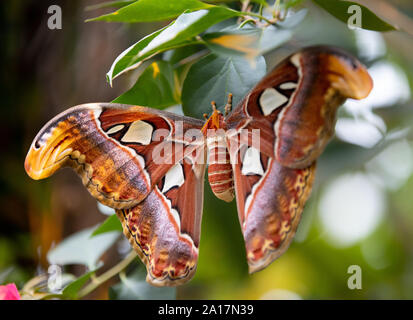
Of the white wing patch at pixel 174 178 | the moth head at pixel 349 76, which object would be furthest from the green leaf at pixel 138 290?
the moth head at pixel 349 76

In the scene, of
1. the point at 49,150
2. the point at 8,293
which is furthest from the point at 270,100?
the point at 8,293

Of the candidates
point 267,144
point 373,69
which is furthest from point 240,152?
point 373,69

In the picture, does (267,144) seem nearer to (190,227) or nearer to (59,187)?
(190,227)

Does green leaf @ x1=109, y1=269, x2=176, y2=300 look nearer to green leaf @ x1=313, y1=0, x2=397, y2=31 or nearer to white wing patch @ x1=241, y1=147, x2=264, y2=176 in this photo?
white wing patch @ x1=241, y1=147, x2=264, y2=176

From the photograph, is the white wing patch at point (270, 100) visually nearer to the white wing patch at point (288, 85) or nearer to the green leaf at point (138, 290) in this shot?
the white wing patch at point (288, 85)

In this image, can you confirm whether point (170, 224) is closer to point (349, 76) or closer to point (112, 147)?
point (112, 147)

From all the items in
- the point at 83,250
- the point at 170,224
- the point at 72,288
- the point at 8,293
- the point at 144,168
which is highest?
the point at 144,168
